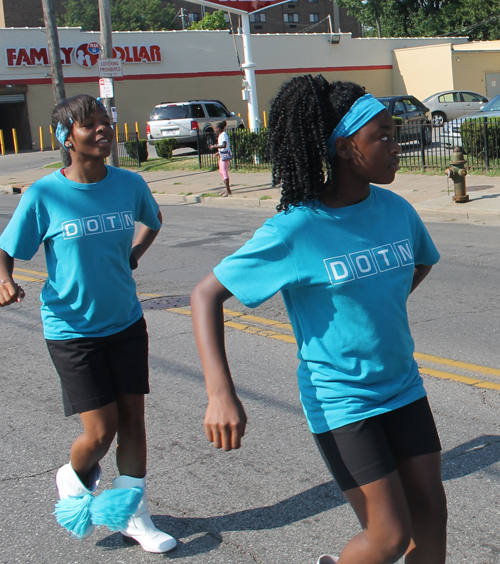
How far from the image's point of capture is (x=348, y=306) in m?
2.19

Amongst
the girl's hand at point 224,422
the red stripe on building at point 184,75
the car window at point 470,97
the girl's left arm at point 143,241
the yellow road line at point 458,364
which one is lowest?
the yellow road line at point 458,364

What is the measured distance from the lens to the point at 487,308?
681cm

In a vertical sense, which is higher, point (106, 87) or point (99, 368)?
point (106, 87)

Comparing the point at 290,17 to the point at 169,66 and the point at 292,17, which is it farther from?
the point at 169,66

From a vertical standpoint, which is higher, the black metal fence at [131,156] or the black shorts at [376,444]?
the black metal fence at [131,156]

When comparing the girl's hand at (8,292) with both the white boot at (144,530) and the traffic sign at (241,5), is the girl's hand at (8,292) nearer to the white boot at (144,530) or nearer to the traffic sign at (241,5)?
the white boot at (144,530)

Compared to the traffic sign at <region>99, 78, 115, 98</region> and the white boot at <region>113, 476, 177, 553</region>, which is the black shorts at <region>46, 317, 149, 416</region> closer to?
the white boot at <region>113, 476, 177, 553</region>

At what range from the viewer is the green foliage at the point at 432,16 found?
57.5 meters

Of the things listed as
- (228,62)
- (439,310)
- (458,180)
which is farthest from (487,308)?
(228,62)

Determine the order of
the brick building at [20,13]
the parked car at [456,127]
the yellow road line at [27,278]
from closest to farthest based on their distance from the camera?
the yellow road line at [27,278]
the parked car at [456,127]
the brick building at [20,13]

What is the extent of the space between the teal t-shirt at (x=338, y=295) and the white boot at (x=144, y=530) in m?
1.24

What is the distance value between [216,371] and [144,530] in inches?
54.7

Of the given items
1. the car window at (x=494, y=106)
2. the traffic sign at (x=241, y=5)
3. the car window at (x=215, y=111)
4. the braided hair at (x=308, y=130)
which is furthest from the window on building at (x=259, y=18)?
the braided hair at (x=308, y=130)

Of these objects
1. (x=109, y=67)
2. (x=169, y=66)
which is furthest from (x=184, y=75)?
(x=109, y=67)
